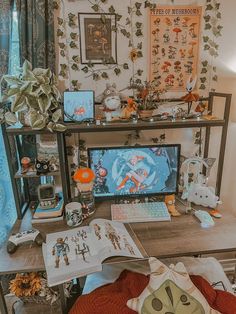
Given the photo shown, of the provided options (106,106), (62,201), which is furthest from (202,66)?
(62,201)

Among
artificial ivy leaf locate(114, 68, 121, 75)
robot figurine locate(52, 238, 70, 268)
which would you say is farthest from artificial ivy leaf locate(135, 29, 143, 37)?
robot figurine locate(52, 238, 70, 268)

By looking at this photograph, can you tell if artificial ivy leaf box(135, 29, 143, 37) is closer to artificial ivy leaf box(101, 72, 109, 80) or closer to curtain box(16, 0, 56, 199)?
artificial ivy leaf box(101, 72, 109, 80)

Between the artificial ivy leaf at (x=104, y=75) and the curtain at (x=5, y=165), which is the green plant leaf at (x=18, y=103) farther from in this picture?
the artificial ivy leaf at (x=104, y=75)

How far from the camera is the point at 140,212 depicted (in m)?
1.44

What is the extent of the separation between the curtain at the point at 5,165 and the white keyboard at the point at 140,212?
64 centimetres

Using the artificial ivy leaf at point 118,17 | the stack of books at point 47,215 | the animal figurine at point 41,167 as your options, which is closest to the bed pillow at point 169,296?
the stack of books at point 47,215

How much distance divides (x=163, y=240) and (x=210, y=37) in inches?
48.7

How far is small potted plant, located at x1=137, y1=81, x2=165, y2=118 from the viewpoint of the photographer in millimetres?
1459

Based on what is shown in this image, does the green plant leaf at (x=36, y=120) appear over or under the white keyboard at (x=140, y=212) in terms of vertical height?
over

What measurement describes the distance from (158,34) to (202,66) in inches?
13.6

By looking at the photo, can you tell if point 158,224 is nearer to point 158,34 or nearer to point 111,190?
point 111,190

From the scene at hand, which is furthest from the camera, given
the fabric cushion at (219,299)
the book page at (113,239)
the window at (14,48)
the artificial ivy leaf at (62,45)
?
the artificial ivy leaf at (62,45)

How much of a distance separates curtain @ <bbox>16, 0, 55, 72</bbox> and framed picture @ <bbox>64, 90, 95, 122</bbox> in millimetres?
245

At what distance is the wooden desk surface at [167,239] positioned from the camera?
1.11m
